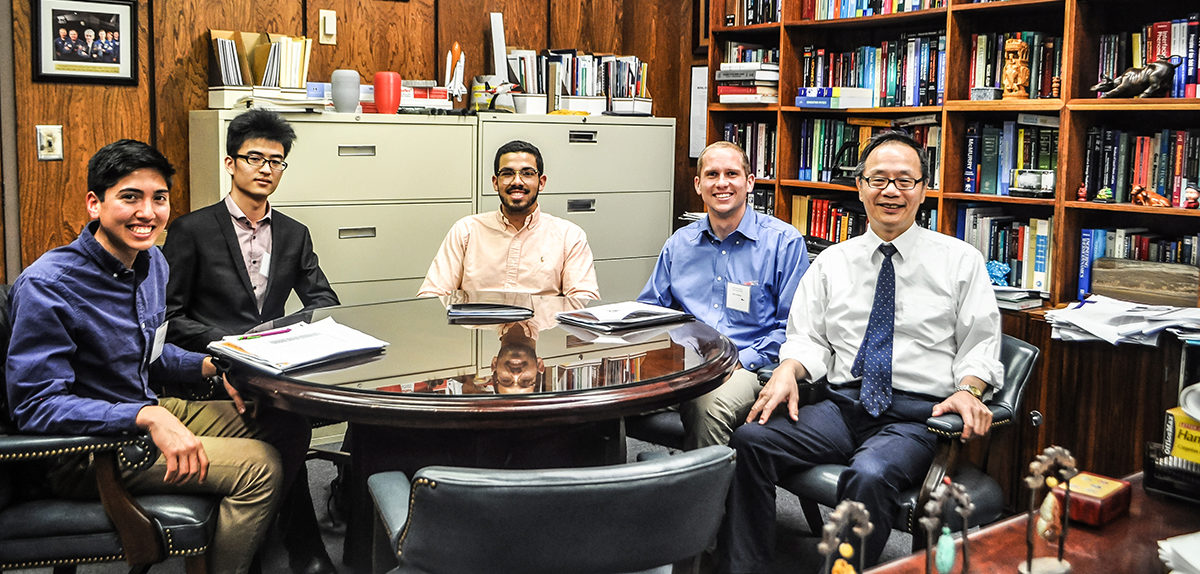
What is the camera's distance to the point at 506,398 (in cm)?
201

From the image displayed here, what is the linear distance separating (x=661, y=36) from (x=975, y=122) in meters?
1.88

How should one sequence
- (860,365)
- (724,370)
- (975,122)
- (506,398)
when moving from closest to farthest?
(506,398)
(724,370)
(860,365)
(975,122)

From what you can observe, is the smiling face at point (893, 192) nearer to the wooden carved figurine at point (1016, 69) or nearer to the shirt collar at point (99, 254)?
the wooden carved figurine at point (1016, 69)

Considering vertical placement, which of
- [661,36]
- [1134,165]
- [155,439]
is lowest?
[155,439]

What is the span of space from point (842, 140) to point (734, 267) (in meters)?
1.46

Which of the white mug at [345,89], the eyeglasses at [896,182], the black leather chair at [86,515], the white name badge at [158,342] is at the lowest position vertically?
the black leather chair at [86,515]

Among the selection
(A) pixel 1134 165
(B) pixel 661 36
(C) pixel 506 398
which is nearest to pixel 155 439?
(C) pixel 506 398

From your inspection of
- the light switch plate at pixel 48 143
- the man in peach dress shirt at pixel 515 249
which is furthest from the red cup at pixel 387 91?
the light switch plate at pixel 48 143

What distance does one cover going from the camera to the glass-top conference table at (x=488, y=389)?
2012mm

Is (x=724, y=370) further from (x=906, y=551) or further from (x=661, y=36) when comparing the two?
(x=661, y=36)

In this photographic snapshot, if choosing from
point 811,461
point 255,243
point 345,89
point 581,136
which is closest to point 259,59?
point 345,89

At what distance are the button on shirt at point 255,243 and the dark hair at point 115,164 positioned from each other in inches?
34.8

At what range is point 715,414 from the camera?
2.78 metres

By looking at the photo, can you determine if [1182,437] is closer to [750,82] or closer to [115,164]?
[115,164]
